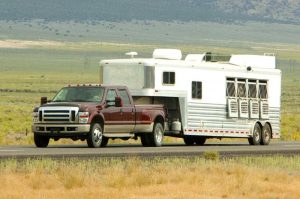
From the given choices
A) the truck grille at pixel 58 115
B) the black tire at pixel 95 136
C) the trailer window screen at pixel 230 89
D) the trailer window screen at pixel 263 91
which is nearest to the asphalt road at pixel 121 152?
the black tire at pixel 95 136

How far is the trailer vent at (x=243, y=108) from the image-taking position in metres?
37.1

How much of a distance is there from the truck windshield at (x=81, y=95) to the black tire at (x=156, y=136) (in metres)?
2.44

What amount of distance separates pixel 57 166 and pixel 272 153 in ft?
33.7

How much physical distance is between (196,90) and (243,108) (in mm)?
2552

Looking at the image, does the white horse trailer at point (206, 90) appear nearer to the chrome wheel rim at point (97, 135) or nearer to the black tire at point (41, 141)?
the chrome wheel rim at point (97, 135)

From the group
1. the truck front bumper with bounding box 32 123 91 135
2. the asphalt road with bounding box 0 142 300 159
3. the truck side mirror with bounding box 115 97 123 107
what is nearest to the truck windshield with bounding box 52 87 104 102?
the truck side mirror with bounding box 115 97 123 107

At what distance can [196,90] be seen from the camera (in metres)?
35.3

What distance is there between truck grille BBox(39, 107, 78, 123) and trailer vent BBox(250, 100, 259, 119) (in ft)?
28.3

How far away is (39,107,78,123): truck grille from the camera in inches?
1211

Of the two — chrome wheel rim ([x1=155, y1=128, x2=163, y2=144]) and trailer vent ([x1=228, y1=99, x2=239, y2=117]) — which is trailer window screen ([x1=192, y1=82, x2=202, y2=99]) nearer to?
trailer vent ([x1=228, y1=99, x2=239, y2=117])

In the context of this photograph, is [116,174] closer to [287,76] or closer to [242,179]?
[242,179]

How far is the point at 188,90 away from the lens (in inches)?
1372

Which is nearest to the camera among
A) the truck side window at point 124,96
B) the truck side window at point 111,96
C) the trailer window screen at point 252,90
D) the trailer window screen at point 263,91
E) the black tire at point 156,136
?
the truck side window at point 111,96

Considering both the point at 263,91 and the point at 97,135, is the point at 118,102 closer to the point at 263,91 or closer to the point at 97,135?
the point at 97,135
